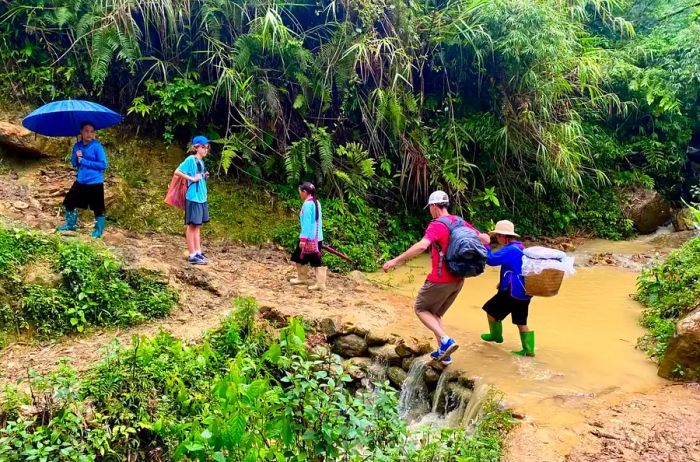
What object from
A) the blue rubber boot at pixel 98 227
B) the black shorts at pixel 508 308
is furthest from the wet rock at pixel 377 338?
the blue rubber boot at pixel 98 227

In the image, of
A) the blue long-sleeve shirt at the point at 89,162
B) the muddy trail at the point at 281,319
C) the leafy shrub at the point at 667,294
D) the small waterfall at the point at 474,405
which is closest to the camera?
the muddy trail at the point at 281,319

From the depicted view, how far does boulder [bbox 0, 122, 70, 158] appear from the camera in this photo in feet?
25.3

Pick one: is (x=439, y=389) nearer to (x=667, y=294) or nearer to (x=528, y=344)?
(x=528, y=344)

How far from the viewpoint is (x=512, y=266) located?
17.2 feet

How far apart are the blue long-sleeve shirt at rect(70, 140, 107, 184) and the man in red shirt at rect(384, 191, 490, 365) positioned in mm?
3954

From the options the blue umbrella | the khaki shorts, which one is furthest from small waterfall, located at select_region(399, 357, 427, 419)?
the blue umbrella

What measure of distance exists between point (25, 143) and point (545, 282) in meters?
7.53

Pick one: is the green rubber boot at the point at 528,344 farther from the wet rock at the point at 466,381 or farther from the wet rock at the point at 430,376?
the wet rock at the point at 430,376

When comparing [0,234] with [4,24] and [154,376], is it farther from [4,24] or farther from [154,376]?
[4,24]

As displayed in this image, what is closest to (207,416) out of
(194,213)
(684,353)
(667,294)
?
(194,213)

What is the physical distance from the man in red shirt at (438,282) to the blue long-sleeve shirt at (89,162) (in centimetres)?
395

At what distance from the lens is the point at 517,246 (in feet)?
17.4

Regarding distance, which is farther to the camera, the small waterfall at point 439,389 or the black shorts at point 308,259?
the black shorts at point 308,259

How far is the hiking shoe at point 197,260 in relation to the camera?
702 centimetres
